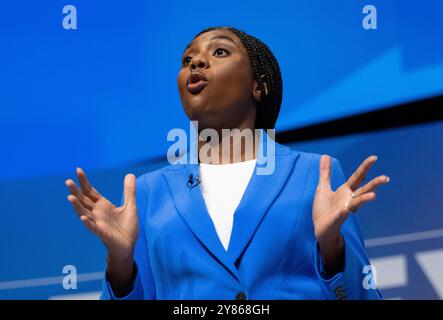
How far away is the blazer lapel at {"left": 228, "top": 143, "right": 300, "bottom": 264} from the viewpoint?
2.29 meters

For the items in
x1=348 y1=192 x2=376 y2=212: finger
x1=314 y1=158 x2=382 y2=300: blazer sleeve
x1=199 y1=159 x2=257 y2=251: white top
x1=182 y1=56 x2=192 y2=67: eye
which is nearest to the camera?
x1=348 y1=192 x2=376 y2=212: finger

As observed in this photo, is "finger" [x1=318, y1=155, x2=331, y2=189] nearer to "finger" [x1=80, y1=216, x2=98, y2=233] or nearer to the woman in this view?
the woman

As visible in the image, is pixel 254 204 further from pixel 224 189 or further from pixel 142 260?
pixel 142 260

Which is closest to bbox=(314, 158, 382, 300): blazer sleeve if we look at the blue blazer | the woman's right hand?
the blue blazer

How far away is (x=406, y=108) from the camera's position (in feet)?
9.05

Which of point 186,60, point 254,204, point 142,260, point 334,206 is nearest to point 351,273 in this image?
point 334,206

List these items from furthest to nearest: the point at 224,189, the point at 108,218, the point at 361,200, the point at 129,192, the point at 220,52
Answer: the point at 220,52 → the point at 224,189 → the point at 129,192 → the point at 108,218 → the point at 361,200

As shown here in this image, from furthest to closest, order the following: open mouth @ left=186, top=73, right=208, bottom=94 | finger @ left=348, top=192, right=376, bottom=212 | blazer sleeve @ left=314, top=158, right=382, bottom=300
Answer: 1. open mouth @ left=186, top=73, right=208, bottom=94
2. blazer sleeve @ left=314, top=158, right=382, bottom=300
3. finger @ left=348, top=192, right=376, bottom=212

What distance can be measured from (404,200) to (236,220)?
68 centimetres

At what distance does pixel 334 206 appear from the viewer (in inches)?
86.2

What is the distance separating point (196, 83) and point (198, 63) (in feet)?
0.21

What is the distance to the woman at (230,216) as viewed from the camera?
2211 mm

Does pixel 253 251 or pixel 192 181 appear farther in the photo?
pixel 192 181
